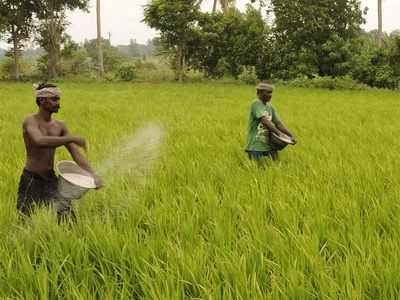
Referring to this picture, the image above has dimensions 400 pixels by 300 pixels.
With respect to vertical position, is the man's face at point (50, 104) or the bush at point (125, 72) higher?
the bush at point (125, 72)

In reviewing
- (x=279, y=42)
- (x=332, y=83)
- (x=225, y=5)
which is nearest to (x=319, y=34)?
(x=279, y=42)

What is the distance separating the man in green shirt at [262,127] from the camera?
13.9 feet

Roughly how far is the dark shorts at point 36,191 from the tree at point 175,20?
20.8 metres

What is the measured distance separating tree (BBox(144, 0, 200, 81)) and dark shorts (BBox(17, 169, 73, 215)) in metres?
20.8

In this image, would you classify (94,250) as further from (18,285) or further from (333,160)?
(333,160)

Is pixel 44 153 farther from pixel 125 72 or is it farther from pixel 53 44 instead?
pixel 53 44

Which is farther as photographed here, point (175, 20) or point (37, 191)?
point (175, 20)

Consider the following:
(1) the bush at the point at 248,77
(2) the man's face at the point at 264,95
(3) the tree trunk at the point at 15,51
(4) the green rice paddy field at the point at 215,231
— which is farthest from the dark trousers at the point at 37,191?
(3) the tree trunk at the point at 15,51

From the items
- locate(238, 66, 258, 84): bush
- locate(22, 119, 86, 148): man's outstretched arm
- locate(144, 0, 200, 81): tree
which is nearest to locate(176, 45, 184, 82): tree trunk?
locate(144, 0, 200, 81): tree

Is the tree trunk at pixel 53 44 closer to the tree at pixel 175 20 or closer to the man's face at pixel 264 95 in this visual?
the tree at pixel 175 20

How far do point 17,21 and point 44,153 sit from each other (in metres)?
24.7

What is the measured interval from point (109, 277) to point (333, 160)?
3.02 metres

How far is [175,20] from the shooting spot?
22.8 metres

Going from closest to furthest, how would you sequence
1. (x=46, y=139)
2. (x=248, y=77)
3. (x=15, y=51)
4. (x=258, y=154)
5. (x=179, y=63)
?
(x=46, y=139) → (x=258, y=154) → (x=248, y=77) → (x=179, y=63) → (x=15, y=51)
